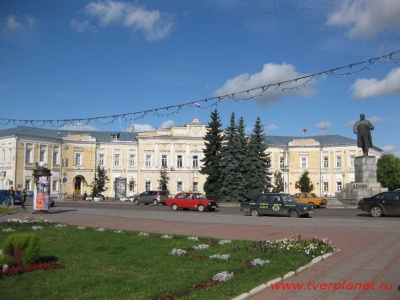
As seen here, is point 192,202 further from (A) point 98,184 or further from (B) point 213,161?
(A) point 98,184

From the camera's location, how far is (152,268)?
891cm

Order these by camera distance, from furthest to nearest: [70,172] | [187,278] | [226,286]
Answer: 1. [70,172]
2. [187,278]
3. [226,286]

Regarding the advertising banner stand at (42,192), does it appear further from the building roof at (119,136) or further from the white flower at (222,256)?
the building roof at (119,136)

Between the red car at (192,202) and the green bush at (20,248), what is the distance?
2554 centimetres

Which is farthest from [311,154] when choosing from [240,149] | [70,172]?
[70,172]

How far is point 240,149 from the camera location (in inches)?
2115

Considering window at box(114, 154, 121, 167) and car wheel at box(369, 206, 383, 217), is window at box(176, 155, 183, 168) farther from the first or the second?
car wheel at box(369, 206, 383, 217)

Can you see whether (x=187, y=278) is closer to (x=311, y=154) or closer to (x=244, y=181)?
(x=244, y=181)

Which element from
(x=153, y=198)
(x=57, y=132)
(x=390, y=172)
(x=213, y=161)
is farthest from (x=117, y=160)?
(x=390, y=172)

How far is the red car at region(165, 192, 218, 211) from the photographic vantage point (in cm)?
3409

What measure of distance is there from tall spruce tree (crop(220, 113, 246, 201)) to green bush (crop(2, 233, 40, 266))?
43.7 m

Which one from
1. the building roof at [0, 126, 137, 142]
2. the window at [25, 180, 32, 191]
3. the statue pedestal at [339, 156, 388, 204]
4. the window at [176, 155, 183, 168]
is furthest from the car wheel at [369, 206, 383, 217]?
the building roof at [0, 126, 137, 142]

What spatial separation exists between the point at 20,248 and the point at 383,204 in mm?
21807

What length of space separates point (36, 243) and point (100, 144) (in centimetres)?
6820
